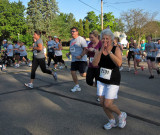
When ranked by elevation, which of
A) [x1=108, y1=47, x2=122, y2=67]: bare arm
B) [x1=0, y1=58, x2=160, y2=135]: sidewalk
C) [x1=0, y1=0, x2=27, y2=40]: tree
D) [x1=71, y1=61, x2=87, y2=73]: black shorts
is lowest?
[x1=0, y1=58, x2=160, y2=135]: sidewalk

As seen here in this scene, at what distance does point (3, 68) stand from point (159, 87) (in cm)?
905

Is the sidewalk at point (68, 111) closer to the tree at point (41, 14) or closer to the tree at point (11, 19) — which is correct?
the tree at point (41, 14)

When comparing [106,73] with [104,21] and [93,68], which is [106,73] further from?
[104,21]

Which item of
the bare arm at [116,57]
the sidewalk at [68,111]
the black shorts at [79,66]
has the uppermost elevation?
the bare arm at [116,57]

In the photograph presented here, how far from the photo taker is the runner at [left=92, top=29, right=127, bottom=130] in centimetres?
293

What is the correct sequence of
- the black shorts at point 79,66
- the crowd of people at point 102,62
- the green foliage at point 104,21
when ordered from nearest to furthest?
the crowd of people at point 102,62
the black shorts at point 79,66
the green foliage at point 104,21

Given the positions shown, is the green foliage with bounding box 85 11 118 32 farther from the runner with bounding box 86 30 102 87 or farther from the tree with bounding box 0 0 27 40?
the runner with bounding box 86 30 102 87

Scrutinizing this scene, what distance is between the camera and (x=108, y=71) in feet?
10.2

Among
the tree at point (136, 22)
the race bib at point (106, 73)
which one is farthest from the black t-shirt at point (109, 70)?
the tree at point (136, 22)

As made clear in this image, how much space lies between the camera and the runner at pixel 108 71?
293 centimetres

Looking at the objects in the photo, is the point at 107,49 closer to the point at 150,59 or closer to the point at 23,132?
the point at 23,132

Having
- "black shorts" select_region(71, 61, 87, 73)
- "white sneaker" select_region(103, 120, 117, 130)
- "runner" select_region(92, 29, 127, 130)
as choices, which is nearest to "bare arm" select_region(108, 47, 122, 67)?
"runner" select_region(92, 29, 127, 130)

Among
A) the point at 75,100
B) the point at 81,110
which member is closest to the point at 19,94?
the point at 75,100

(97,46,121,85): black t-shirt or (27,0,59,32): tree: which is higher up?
(27,0,59,32): tree
